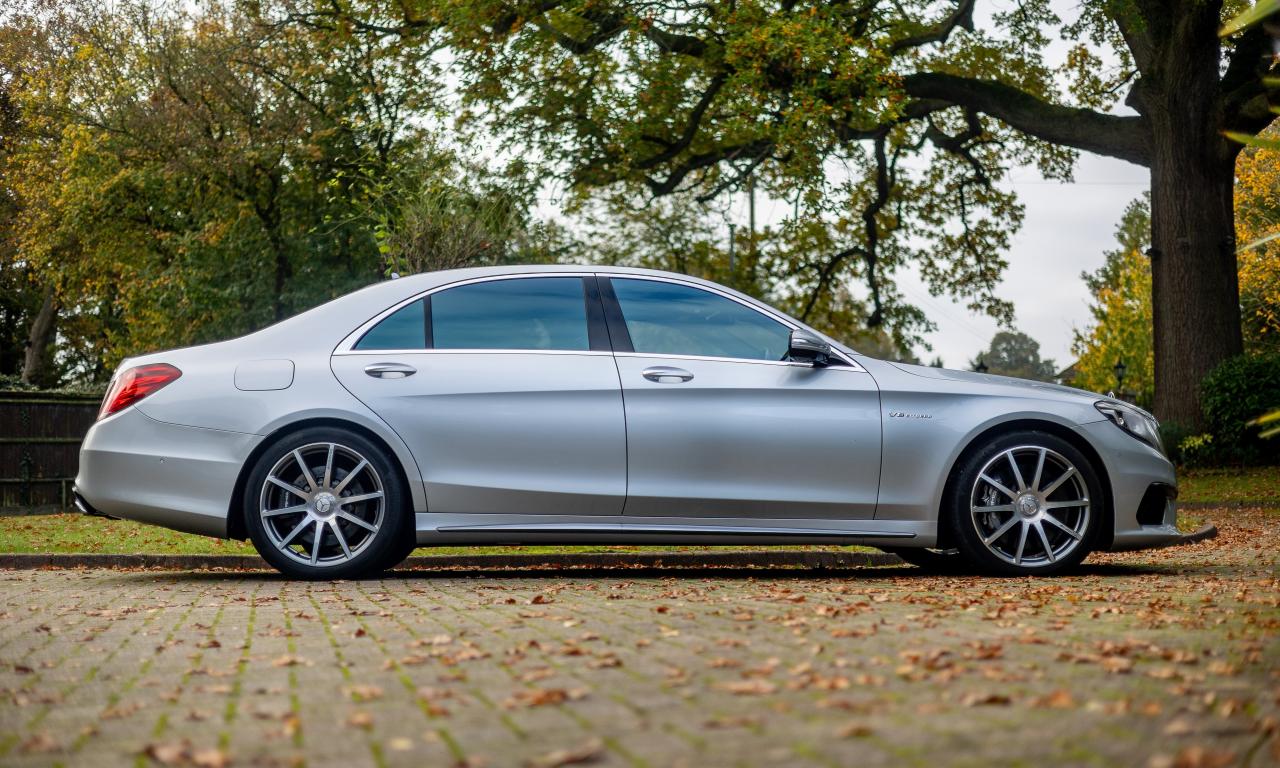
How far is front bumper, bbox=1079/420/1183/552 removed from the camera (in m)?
7.63

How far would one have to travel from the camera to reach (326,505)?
732 cm

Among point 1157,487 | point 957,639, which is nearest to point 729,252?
point 1157,487

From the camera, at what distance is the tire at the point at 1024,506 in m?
7.51

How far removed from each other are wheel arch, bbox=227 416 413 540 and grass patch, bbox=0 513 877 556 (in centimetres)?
264

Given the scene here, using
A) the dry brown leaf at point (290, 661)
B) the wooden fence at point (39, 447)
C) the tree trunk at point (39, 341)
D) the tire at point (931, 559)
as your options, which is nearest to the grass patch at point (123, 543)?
the tire at point (931, 559)

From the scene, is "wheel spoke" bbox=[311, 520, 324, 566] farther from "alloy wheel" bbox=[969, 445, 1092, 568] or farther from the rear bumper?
"alloy wheel" bbox=[969, 445, 1092, 568]

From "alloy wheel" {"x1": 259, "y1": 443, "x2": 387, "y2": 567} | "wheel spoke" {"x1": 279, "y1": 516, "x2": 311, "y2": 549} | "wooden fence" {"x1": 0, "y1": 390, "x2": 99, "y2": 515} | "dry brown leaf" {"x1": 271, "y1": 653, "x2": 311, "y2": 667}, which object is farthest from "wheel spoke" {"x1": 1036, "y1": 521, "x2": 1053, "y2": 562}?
"wooden fence" {"x1": 0, "y1": 390, "x2": 99, "y2": 515}

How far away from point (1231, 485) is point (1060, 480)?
45.5 feet

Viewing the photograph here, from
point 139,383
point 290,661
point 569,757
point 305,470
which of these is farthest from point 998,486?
Result: point 569,757

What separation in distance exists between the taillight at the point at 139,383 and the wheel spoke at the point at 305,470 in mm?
789

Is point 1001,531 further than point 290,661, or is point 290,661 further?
point 1001,531

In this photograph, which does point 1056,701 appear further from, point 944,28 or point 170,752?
point 944,28

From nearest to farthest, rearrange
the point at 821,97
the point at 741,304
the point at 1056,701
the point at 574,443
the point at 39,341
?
the point at 1056,701
the point at 574,443
the point at 741,304
the point at 821,97
the point at 39,341

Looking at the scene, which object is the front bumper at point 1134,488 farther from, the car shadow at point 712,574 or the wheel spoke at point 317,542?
the wheel spoke at point 317,542
